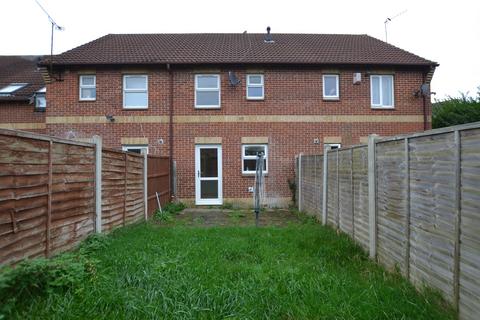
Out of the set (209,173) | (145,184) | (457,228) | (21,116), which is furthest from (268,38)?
(457,228)

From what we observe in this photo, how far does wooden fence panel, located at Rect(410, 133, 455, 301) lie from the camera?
11.3 feet

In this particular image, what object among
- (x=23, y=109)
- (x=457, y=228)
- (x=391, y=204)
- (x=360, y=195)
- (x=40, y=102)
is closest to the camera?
(x=457, y=228)

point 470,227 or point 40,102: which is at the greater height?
point 40,102

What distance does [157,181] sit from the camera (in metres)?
11.4

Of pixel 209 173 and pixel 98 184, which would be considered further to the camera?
pixel 209 173

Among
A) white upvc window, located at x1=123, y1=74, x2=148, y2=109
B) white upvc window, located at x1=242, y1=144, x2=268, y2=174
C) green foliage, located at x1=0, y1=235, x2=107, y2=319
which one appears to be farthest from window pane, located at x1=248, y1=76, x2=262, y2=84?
green foliage, located at x1=0, y1=235, x2=107, y2=319

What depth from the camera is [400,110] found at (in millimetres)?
14008

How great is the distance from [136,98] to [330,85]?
285 inches

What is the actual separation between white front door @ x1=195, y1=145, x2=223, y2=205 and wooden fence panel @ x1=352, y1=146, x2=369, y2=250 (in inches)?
291

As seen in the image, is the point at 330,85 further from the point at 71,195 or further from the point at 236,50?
the point at 71,195

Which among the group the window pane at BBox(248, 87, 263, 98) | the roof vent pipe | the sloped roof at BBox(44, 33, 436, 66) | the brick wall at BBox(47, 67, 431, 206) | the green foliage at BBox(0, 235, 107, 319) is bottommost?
the green foliage at BBox(0, 235, 107, 319)

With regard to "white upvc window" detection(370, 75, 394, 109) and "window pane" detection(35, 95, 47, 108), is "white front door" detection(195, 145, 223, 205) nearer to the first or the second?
"white upvc window" detection(370, 75, 394, 109)

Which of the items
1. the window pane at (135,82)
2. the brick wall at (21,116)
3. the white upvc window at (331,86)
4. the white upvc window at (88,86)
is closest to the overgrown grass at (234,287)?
the window pane at (135,82)

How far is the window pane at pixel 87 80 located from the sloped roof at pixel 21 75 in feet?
12.2
